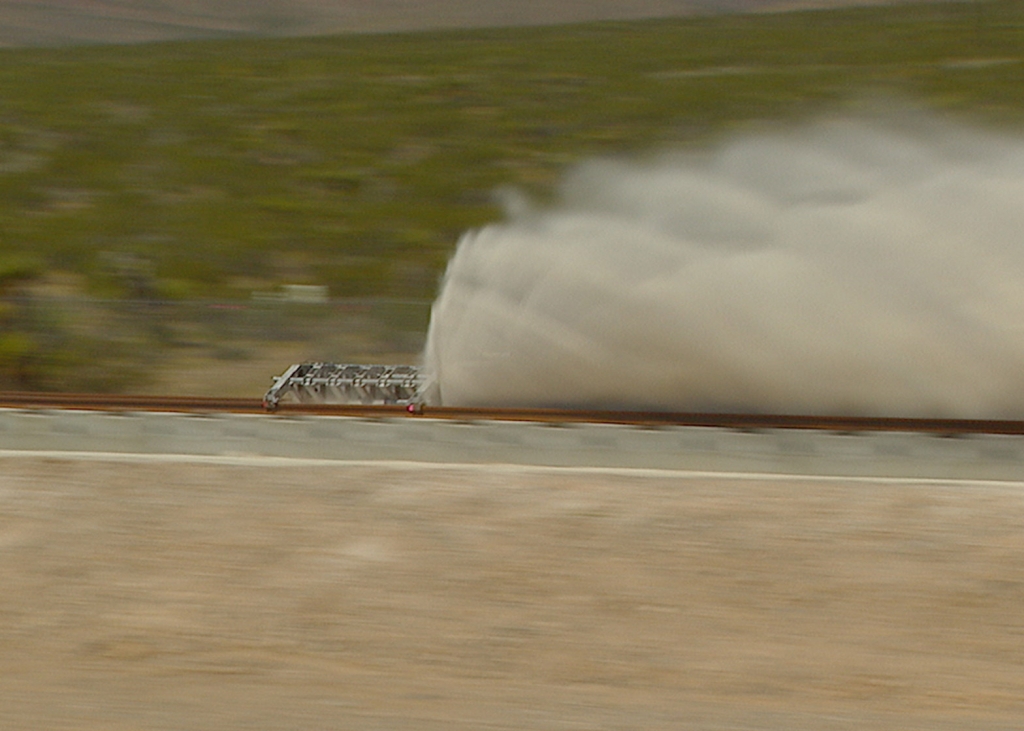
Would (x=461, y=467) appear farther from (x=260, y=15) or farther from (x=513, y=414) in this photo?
(x=260, y=15)

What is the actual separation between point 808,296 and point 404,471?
3.88 metres

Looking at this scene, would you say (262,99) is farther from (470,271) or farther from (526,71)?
(470,271)

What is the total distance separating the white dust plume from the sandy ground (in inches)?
60.0

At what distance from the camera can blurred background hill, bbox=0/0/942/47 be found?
133125 millimetres

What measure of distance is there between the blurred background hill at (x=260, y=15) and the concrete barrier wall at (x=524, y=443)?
120293 millimetres

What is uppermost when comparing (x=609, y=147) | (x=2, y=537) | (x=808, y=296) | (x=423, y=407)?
(x=609, y=147)

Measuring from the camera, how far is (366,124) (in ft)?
130

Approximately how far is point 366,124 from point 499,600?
1288 inches

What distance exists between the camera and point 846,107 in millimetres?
38406

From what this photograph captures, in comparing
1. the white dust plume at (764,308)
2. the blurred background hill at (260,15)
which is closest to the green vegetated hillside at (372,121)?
the white dust plume at (764,308)

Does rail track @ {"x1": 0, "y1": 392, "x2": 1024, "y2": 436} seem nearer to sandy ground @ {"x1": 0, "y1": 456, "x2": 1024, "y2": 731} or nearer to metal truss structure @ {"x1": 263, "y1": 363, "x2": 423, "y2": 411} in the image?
metal truss structure @ {"x1": 263, "y1": 363, "x2": 423, "y2": 411}

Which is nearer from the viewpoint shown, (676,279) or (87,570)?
(87,570)

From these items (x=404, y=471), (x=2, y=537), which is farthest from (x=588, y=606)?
(x=2, y=537)

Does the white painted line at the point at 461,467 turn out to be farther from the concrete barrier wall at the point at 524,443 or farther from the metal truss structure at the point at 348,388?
the metal truss structure at the point at 348,388
